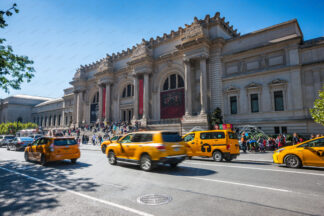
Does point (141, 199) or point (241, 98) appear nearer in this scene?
point (141, 199)

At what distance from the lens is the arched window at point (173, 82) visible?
33219 mm

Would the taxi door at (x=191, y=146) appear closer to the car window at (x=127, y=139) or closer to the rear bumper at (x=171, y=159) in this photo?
the rear bumper at (x=171, y=159)

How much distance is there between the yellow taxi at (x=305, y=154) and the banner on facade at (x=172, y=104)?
22.2m

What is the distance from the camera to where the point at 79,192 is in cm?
584

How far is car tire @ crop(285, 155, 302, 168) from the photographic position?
9.60m

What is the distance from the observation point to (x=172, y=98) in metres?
33.3

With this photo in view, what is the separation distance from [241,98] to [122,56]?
27.1 meters

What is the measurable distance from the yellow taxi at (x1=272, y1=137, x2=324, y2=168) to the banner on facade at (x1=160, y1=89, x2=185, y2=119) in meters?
22.2

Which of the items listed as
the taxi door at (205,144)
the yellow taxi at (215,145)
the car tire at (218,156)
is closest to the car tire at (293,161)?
the yellow taxi at (215,145)

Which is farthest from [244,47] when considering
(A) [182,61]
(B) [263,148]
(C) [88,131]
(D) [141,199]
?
(C) [88,131]

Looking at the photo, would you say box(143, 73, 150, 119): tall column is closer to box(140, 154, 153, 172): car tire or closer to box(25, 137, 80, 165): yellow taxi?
box(25, 137, 80, 165): yellow taxi

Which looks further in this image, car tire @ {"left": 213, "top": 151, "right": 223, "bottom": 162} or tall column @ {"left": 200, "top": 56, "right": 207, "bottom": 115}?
tall column @ {"left": 200, "top": 56, "right": 207, "bottom": 115}

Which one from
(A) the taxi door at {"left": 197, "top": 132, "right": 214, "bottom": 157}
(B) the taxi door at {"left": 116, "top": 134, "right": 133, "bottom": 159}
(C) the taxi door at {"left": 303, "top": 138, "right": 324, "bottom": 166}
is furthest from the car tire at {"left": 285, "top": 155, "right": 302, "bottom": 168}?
(B) the taxi door at {"left": 116, "top": 134, "right": 133, "bottom": 159}

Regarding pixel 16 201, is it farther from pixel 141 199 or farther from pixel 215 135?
pixel 215 135
